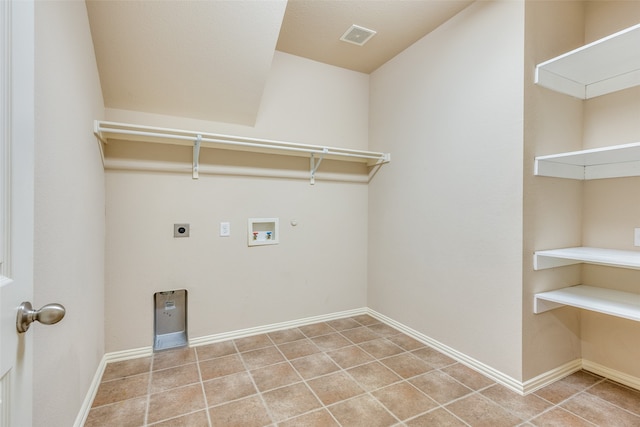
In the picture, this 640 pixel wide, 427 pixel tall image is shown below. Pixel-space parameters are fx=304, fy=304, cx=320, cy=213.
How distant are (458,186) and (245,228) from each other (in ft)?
5.70

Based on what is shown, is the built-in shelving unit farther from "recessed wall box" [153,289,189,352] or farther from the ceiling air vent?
"recessed wall box" [153,289,189,352]

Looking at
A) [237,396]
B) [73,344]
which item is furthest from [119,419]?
[237,396]

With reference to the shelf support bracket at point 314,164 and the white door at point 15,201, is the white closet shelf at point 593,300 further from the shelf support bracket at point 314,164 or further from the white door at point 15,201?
the white door at point 15,201

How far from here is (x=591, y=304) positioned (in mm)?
1676

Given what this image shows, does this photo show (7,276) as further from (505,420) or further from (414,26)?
(414,26)

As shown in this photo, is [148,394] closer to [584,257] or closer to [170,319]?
[170,319]

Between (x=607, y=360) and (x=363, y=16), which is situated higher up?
(x=363, y=16)

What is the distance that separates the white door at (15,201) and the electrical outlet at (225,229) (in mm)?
1788

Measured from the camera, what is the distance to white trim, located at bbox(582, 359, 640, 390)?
1.86 meters

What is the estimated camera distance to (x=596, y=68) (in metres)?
1.78

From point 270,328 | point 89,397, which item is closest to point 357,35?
point 270,328

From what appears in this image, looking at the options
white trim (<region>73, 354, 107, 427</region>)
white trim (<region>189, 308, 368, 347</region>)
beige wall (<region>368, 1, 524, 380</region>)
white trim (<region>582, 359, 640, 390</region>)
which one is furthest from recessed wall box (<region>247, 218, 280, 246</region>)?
white trim (<region>582, 359, 640, 390</region>)

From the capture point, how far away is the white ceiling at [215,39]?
73.2 inches

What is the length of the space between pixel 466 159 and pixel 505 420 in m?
1.58
